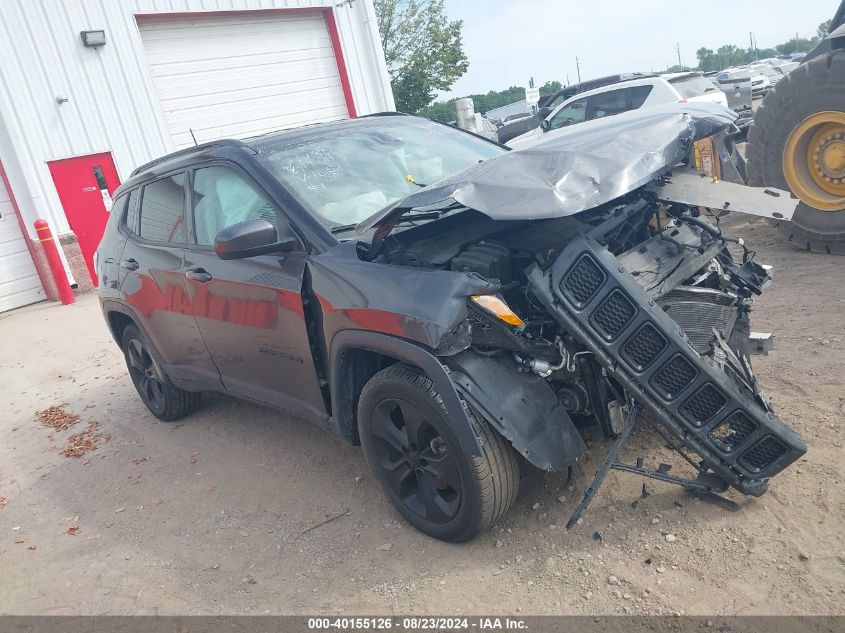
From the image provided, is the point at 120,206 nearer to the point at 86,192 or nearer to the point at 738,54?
the point at 86,192

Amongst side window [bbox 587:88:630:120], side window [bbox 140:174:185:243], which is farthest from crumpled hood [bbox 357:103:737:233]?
side window [bbox 587:88:630:120]

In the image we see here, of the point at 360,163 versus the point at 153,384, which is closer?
the point at 360,163

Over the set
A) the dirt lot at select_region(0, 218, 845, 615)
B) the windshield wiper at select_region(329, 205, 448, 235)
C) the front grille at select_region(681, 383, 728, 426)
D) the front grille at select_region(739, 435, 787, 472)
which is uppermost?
the windshield wiper at select_region(329, 205, 448, 235)

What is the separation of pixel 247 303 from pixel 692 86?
9676mm

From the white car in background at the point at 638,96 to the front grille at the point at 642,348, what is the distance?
25.5 ft

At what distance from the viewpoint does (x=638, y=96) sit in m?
10.9

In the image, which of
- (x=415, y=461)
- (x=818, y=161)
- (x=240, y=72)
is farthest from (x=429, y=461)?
(x=240, y=72)

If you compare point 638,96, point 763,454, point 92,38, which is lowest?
point 763,454

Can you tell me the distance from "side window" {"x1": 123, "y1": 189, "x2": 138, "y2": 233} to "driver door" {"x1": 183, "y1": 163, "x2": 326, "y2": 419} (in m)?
0.97

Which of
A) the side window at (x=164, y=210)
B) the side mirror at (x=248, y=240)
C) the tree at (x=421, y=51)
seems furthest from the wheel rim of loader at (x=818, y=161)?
the tree at (x=421, y=51)

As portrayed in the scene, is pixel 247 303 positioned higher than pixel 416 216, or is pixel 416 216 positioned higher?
pixel 416 216

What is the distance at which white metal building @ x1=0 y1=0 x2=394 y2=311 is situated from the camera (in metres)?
11.0

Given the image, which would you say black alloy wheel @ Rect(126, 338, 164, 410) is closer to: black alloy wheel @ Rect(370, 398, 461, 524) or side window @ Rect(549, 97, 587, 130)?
black alloy wheel @ Rect(370, 398, 461, 524)

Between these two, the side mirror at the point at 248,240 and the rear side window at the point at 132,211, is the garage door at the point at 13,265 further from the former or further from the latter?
the side mirror at the point at 248,240
